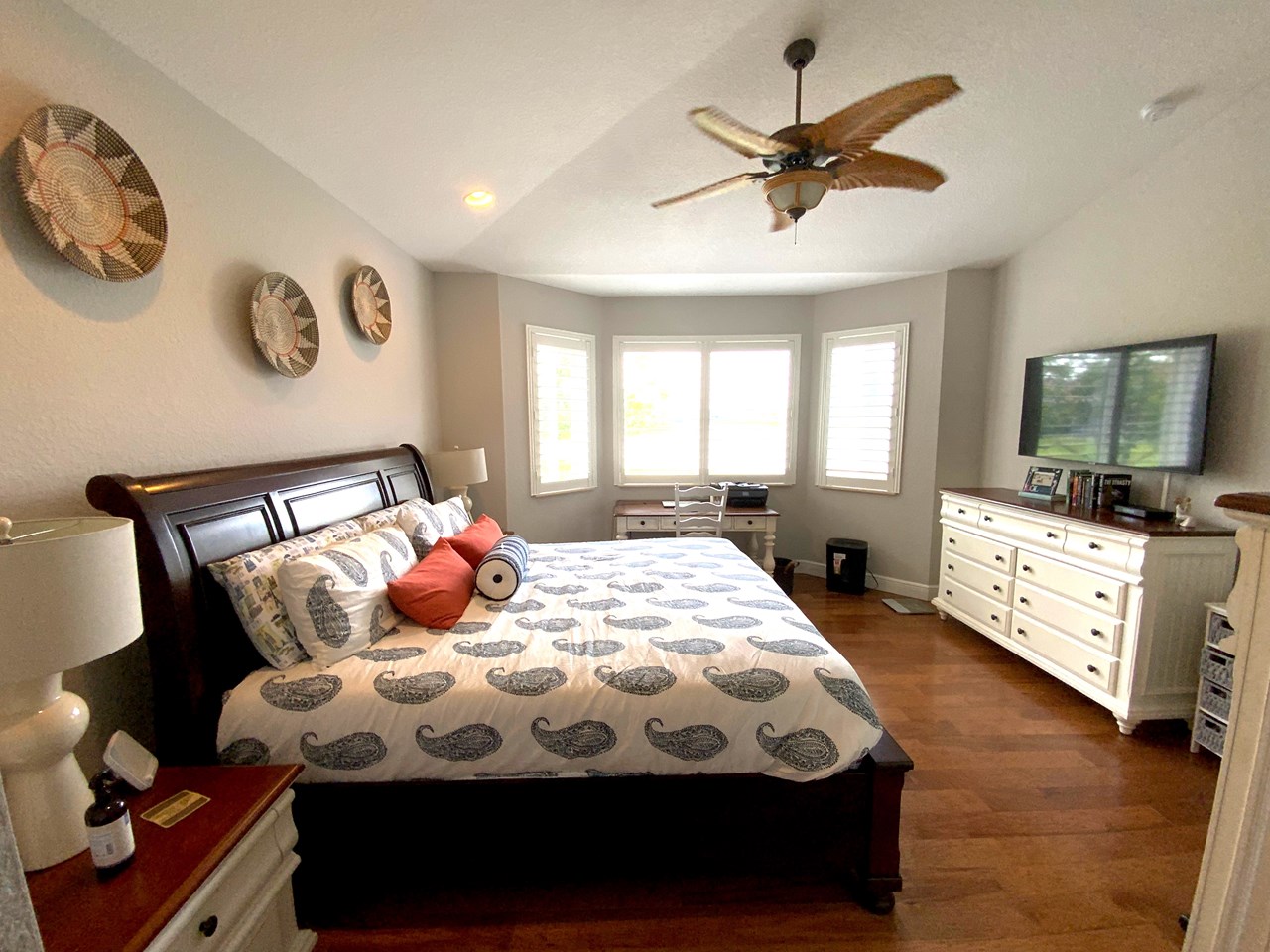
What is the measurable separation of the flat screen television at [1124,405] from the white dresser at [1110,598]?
1.14ft

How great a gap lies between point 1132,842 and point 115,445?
3497 millimetres

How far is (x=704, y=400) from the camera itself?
4.49 m

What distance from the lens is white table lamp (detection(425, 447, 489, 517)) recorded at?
318 cm

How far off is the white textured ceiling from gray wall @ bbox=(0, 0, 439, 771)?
140 mm

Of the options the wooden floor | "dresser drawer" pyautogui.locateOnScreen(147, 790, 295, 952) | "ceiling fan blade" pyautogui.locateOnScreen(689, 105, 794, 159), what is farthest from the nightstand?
"ceiling fan blade" pyautogui.locateOnScreen(689, 105, 794, 159)

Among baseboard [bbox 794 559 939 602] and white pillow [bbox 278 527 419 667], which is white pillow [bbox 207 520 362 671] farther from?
baseboard [bbox 794 559 939 602]

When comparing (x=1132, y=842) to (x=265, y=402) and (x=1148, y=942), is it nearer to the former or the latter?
(x=1148, y=942)

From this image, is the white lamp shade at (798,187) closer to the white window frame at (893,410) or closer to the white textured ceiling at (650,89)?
the white textured ceiling at (650,89)

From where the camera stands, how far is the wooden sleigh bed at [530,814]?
141cm

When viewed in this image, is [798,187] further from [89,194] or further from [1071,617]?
[1071,617]

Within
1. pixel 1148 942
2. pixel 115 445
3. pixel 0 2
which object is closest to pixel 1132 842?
pixel 1148 942


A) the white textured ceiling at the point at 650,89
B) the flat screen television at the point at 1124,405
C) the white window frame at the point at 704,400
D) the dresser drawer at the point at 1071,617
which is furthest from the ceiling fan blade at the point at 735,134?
the white window frame at the point at 704,400

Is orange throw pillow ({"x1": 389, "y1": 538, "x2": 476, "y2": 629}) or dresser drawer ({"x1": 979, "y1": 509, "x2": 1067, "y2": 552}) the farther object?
dresser drawer ({"x1": 979, "y1": 509, "x2": 1067, "y2": 552})

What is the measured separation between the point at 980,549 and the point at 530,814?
3019mm
